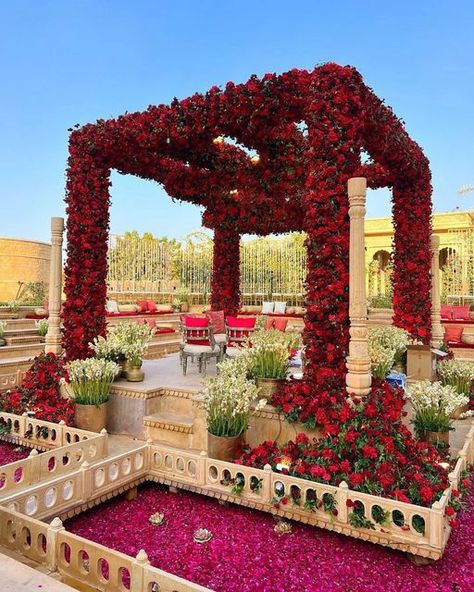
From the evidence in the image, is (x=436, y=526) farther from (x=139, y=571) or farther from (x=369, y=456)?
(x=139, y=571)

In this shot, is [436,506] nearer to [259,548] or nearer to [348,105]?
[259,548]

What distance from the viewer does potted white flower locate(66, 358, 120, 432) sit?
204 inches

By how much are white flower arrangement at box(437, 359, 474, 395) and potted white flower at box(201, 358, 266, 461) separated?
12.1 ft

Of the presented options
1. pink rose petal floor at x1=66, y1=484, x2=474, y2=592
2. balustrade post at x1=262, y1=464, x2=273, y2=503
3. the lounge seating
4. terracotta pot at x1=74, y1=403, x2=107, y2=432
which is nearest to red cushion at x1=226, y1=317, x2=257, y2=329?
the lounge seating

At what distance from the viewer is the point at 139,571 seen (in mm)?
2244

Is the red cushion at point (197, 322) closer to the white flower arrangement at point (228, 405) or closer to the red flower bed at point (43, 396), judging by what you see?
the red flower bed at point (43, 396)

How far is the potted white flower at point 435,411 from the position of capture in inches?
176

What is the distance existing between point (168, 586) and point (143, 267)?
1575 cm

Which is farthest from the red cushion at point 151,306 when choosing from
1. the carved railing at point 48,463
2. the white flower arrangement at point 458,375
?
the carved railing at point 48,463

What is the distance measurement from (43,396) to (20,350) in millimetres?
4785

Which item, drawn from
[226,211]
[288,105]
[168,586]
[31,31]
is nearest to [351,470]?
[168,586]

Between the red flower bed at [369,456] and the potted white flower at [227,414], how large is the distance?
223mm

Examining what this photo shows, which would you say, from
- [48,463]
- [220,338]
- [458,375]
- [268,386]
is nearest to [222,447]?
Result: [268,386]

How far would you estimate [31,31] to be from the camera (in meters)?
8.20
